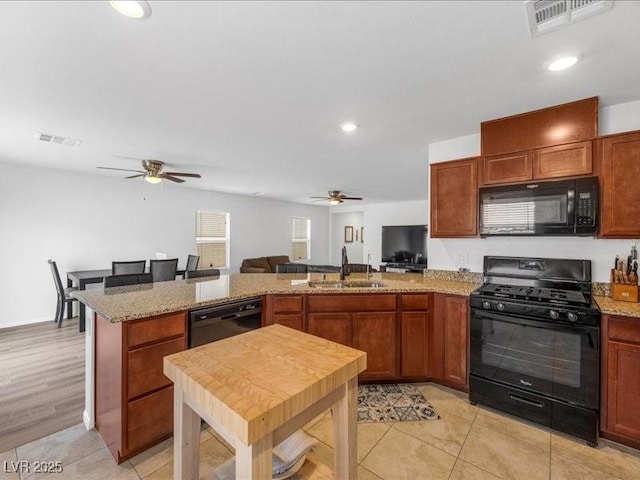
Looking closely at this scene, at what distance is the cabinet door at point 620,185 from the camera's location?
215cm

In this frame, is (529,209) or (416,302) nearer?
(529,209)

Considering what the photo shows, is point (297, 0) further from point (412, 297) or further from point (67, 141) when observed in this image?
point (67, 141)

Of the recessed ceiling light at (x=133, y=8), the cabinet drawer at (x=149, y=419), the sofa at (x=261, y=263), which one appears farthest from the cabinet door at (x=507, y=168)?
the sofa at (x=261, y=263)

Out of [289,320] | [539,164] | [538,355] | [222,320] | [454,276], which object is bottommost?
[538,355]

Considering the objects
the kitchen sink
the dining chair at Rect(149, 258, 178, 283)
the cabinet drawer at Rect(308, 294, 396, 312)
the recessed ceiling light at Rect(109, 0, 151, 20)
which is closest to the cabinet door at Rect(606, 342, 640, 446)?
the cabinet drawer at Rect(308, 294, 396, 312)

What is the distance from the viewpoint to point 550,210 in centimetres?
237

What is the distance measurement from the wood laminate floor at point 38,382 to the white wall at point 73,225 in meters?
0.73

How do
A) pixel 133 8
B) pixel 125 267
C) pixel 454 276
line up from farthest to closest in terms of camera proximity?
pixel 125 267 → pixel 454 276 → pixel 133 8

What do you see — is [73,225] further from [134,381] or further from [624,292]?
[624,292]

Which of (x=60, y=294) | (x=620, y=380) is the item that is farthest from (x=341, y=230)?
(x=620, y=380)

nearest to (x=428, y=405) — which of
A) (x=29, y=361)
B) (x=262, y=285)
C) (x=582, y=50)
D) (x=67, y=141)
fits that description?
(x=262, y=285)

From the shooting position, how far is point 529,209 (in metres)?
2.46

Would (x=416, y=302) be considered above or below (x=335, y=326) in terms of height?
above

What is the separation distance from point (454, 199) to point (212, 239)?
5.70 metres
